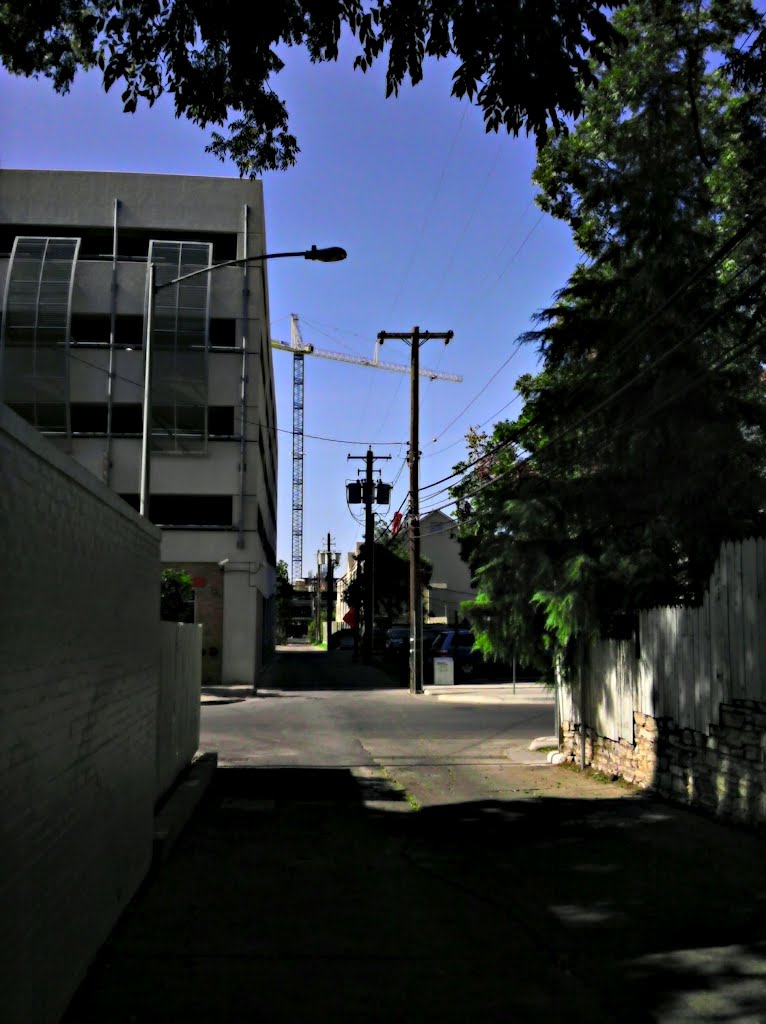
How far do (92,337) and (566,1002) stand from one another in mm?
33643

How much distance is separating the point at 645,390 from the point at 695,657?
4.32 meters

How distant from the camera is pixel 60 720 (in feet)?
14.9

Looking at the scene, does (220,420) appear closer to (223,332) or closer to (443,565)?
(223,332)

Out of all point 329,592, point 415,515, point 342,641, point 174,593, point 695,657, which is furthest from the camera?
point 329,592

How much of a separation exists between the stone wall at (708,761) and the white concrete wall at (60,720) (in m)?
5.28

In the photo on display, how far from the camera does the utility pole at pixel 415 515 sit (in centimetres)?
3178

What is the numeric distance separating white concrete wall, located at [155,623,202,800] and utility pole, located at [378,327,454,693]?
1842 centimetres

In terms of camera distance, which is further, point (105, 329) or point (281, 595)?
point (281, 595)

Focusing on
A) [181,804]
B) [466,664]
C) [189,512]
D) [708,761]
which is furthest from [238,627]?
[708,761]

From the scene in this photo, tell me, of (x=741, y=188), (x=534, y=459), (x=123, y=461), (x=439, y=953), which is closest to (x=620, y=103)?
(x=741, y=188)

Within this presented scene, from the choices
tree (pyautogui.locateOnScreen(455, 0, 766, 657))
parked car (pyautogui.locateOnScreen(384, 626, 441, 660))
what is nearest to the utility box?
parked car (pyautogui.locateOnScreen(384, 626, 441, 660))

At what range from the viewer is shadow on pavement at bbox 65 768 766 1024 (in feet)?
16.4

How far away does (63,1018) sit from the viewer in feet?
15.1

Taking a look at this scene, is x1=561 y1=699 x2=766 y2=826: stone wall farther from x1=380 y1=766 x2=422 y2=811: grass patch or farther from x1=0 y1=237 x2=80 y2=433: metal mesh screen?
x1=0 y1=237 x2=80 y2=433: metal mesh screen
